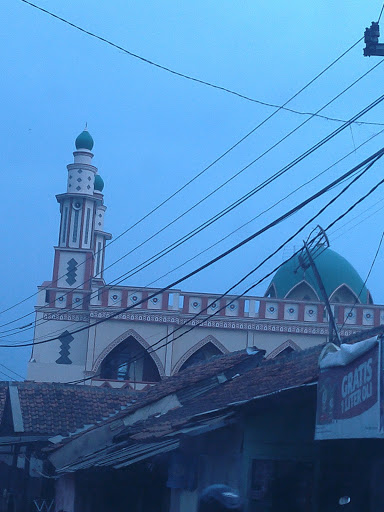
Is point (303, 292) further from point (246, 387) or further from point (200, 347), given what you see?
point (246, 387)

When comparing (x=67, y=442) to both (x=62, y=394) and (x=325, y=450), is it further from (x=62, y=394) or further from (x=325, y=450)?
(x=325, y=450)

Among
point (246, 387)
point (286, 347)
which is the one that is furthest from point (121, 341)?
point (246, 387)

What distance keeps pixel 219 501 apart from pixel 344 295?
2971 cm

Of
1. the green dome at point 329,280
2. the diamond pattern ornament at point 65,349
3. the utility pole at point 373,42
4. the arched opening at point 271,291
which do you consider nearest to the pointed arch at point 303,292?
the green dome at point 329,280

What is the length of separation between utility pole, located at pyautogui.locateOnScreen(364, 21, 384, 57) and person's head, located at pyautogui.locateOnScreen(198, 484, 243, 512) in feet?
17.2

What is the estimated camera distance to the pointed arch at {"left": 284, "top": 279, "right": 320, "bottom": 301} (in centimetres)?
3288

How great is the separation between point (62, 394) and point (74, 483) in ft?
16.0

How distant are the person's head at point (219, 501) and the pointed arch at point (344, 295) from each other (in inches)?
1152

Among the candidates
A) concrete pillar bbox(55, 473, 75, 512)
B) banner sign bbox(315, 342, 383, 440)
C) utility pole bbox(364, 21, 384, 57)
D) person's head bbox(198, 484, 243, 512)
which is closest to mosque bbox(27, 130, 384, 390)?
concrete pillar bbox(55, 473, 75, 512)

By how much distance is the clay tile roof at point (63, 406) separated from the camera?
50.9ft

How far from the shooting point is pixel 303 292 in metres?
33.1

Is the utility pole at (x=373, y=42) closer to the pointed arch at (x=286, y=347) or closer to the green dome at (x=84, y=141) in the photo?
the pointed arch at (x=286, y=347)

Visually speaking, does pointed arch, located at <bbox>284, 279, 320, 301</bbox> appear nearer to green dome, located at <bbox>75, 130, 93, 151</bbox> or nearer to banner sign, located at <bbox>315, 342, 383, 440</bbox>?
green dome, located at <bbox>75, 130, 93, 151</bbox>

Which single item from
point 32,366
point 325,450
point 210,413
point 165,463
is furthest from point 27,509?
point 32,366
